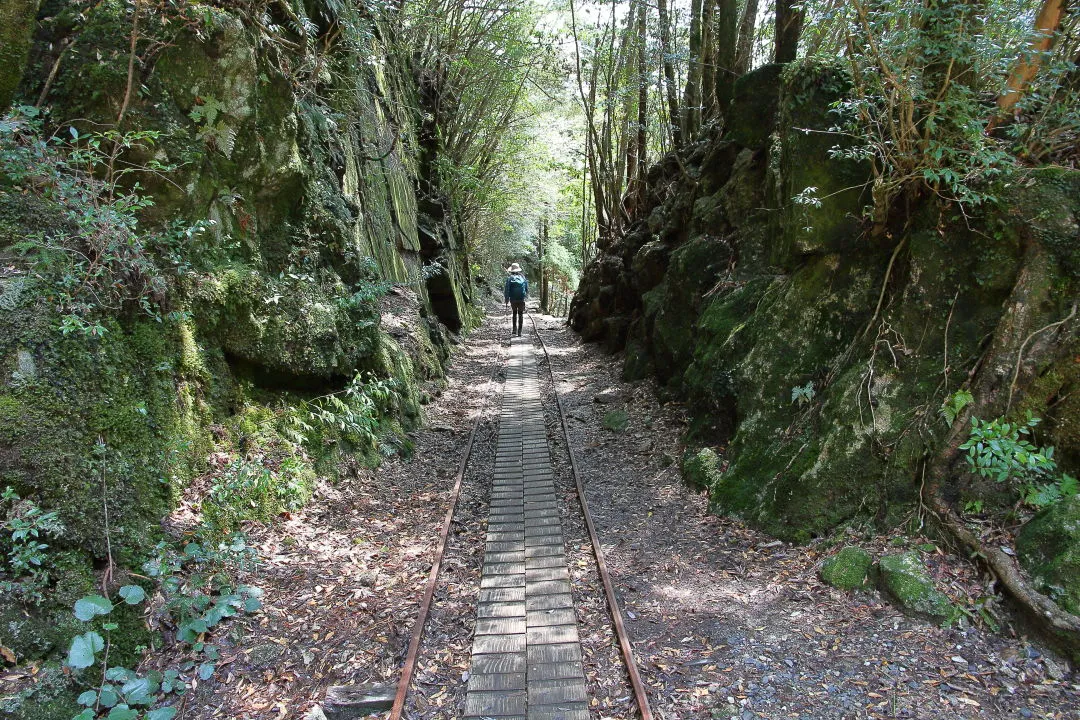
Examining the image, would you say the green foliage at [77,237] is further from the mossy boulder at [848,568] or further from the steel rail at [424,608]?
the mossy boulder at [848,568]

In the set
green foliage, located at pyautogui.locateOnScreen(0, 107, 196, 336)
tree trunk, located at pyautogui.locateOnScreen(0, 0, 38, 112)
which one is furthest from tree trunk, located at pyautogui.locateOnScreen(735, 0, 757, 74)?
tree trunk, located at pyautogui.locateOnScreen(0, 0, 38, 112)

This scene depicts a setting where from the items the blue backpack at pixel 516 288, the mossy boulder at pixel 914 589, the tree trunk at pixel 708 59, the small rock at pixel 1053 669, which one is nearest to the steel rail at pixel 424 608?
the mossy boulder at pixel 914 589

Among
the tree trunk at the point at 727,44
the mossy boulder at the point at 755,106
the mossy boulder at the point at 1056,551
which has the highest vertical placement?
the tree trunk at the point at 727,44

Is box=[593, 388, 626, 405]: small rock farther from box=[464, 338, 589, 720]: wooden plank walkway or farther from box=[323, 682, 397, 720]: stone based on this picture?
box=[323, 682, 397, 720]: stone

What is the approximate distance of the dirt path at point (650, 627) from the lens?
3393 millimetres

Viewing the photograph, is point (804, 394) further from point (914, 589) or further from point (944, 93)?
point (944, 93)

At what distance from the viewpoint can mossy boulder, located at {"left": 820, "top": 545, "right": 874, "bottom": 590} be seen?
4.27m

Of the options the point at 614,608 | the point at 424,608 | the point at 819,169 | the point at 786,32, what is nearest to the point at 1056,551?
the point at 614,608

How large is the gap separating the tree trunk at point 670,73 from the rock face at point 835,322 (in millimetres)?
4714

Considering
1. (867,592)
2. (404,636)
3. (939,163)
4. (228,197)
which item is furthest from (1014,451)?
(228,197)

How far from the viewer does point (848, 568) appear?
4.35m

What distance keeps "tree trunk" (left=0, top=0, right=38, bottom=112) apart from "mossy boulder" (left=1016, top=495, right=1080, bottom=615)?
8313 mm

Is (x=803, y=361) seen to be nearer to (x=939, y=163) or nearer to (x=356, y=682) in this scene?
(x=939, y=163)

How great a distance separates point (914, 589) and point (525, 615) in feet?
9.35
